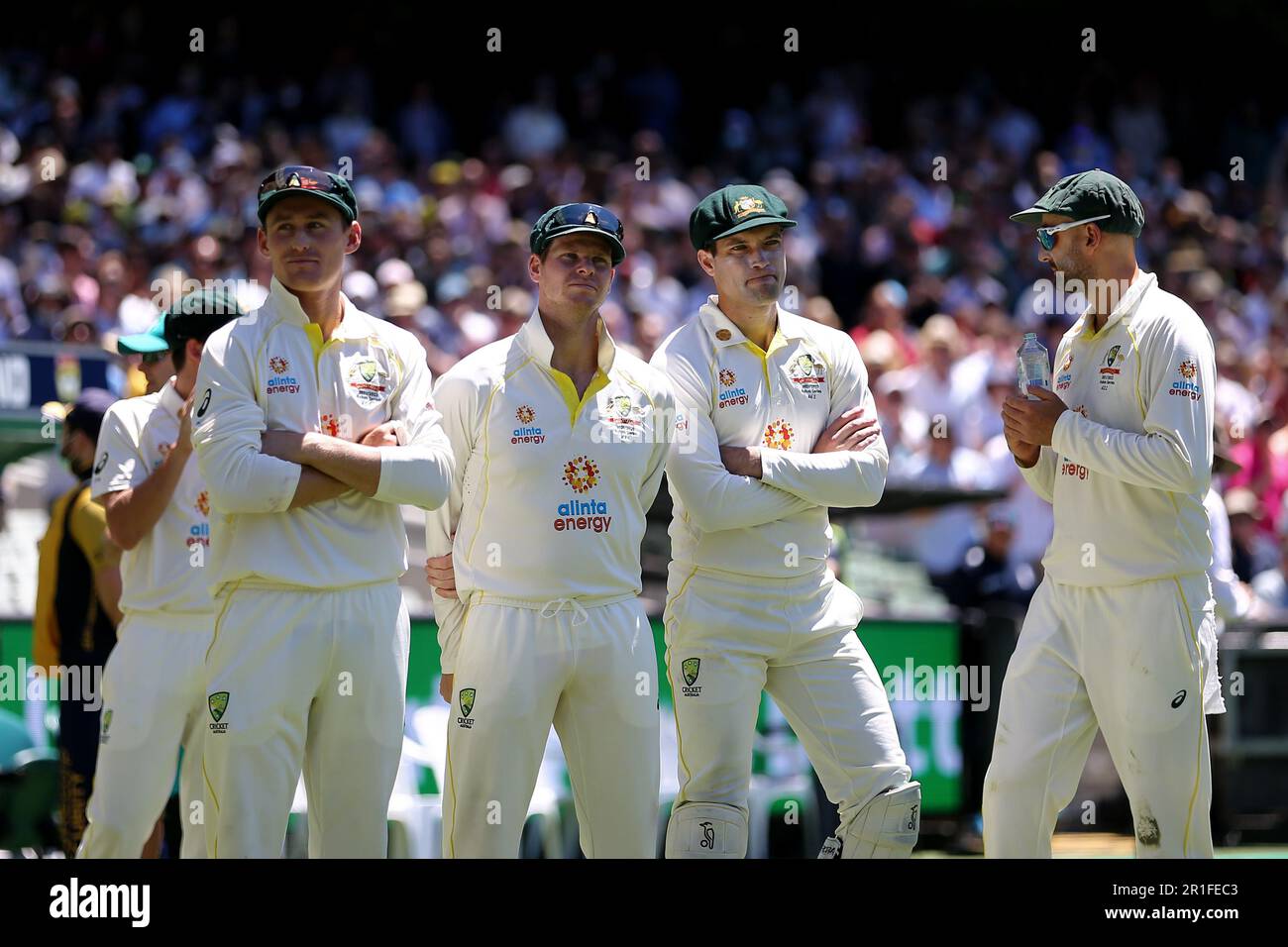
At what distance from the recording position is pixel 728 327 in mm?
5918

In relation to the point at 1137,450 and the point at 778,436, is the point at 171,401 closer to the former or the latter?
the point at 778,436

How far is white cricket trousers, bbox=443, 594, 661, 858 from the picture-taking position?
5.30 meters

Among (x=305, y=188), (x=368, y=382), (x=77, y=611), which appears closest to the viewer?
(x=305, y=188)

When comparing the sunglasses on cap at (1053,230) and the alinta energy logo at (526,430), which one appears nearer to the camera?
the alinta energy logo at (526,430)

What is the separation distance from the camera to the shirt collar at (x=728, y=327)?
591cm

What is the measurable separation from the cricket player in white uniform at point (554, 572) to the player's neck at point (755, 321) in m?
0.49

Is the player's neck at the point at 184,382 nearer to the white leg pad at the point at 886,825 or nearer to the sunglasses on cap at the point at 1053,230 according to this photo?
the white leg pad at the point at 886,825

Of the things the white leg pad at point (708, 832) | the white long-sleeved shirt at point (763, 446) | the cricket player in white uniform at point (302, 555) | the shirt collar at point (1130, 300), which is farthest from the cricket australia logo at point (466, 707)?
the shirt collar at point (1130, 300)

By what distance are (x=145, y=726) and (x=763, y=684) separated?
2.12 metres

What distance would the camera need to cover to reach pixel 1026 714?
5734mm

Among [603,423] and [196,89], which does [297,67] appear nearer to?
[196,89]

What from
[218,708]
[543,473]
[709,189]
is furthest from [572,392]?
[709,189]
